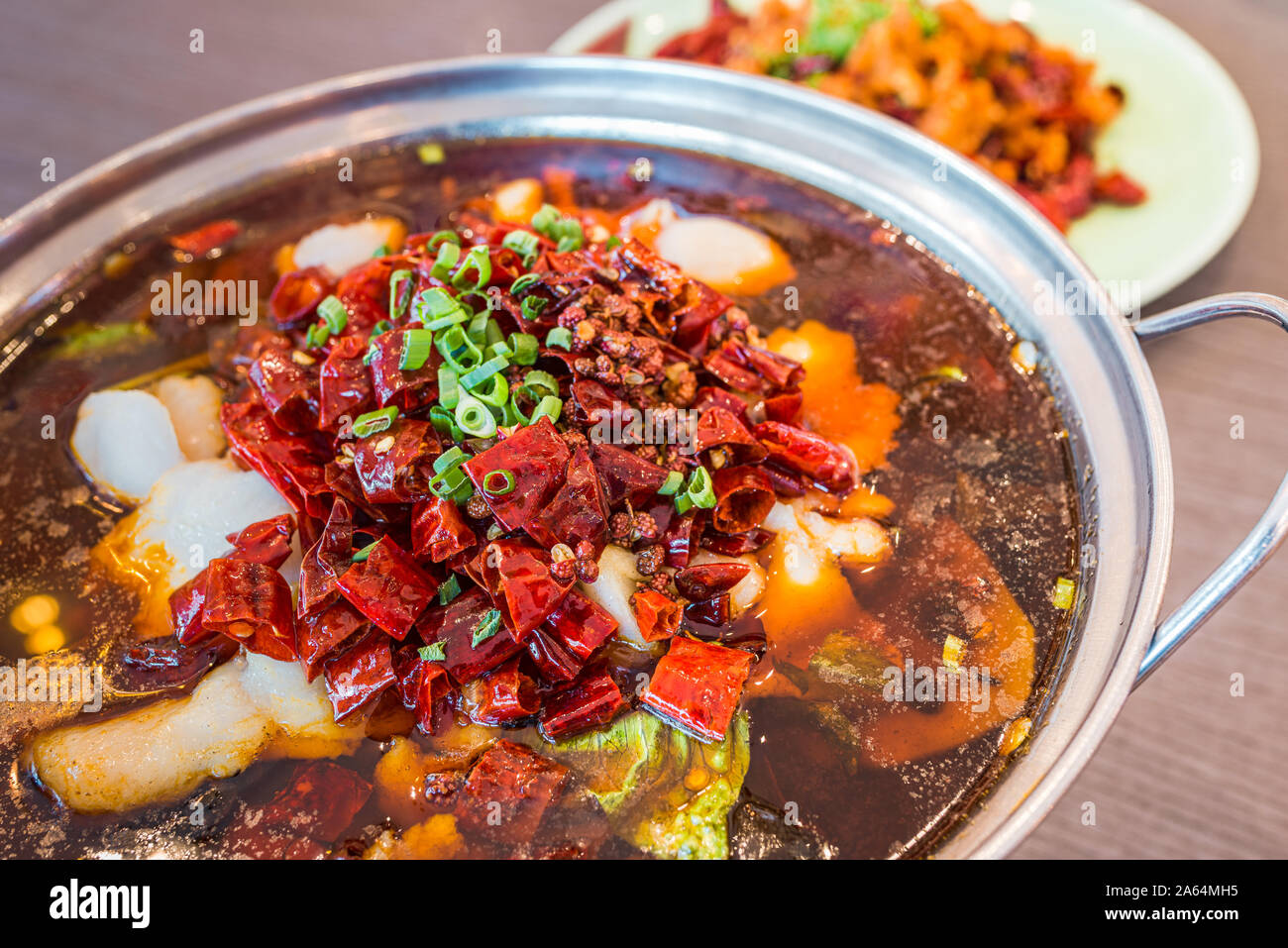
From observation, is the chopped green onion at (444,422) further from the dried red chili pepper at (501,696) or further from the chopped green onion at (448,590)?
the dried red chili pepper at (501,696)

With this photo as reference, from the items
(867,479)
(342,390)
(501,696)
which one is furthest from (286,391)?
(867,479)

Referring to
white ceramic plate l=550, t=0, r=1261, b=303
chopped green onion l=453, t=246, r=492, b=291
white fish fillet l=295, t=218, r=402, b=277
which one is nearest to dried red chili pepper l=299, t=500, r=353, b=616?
chopped green onion l=453, t=246, r=492, b=291

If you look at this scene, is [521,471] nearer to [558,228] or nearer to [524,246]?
[524,246]

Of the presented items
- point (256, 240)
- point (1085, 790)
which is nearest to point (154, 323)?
point (256, 240)

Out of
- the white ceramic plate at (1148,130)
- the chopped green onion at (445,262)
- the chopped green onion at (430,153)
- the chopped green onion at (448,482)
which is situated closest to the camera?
the chopped green onion at (448,482)

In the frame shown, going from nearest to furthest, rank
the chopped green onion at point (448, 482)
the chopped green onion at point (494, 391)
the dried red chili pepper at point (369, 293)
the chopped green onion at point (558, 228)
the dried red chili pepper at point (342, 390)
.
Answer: the chopped green onion at point (448, 482) → the chopped green onion at point (494, 391) → the dried red chili pepper at point (342, 390) → the dried red chili pepper at point (369, 293) → the chopped green onion at point (558, 228)

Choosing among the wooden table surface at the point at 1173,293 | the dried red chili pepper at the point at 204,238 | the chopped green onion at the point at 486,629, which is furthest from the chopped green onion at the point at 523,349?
the wooden table surface at the point at 1173,293

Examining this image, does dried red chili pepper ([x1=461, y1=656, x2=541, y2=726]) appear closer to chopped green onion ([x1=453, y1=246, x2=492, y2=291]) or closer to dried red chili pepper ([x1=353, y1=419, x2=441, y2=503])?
dried red chili pepper ([x1=353, y1=419, x2=441, y2=503])
